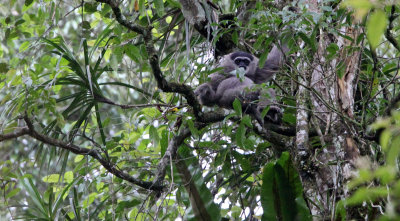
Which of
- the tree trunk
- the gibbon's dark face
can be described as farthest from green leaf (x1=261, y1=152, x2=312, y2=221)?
the gibbon's dark face

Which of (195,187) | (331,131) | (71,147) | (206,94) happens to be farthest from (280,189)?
(206,94)

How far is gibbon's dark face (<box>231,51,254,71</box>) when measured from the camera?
4869 millimetres

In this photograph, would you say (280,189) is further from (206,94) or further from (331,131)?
(206,94)

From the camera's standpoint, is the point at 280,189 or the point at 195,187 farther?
the point at 195,187

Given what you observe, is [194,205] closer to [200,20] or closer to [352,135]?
[352,135]

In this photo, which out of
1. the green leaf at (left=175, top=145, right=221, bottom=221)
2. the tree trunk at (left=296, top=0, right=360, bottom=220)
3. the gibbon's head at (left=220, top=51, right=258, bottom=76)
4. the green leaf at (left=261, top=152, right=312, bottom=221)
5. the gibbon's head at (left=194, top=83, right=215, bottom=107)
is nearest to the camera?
the green leaf at (left=261, top=152, right=312, bottom=221)

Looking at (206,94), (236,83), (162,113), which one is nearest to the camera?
(162,113)

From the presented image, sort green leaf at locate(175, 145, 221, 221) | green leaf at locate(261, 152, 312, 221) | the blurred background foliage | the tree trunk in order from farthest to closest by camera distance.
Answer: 1. green leaf at locate(175, 145, 221, 221)
2. the blurred background foliage
3. the tree trunk
4. green leaf at locate(261, 152, 312, 221)

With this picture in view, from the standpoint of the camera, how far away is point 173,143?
4.14 meters

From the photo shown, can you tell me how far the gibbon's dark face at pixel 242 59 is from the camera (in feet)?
16.0

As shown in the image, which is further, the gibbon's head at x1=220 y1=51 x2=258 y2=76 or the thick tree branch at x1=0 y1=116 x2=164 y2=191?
the gibbon's head at x1=220 y1=51 x2=258 y2=76

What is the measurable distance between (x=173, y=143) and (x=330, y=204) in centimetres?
162

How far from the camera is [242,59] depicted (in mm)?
4984

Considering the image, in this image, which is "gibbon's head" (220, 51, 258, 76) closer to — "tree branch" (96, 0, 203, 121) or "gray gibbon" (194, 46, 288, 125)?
"gray gibbon" (194, 46, 288, 125)
